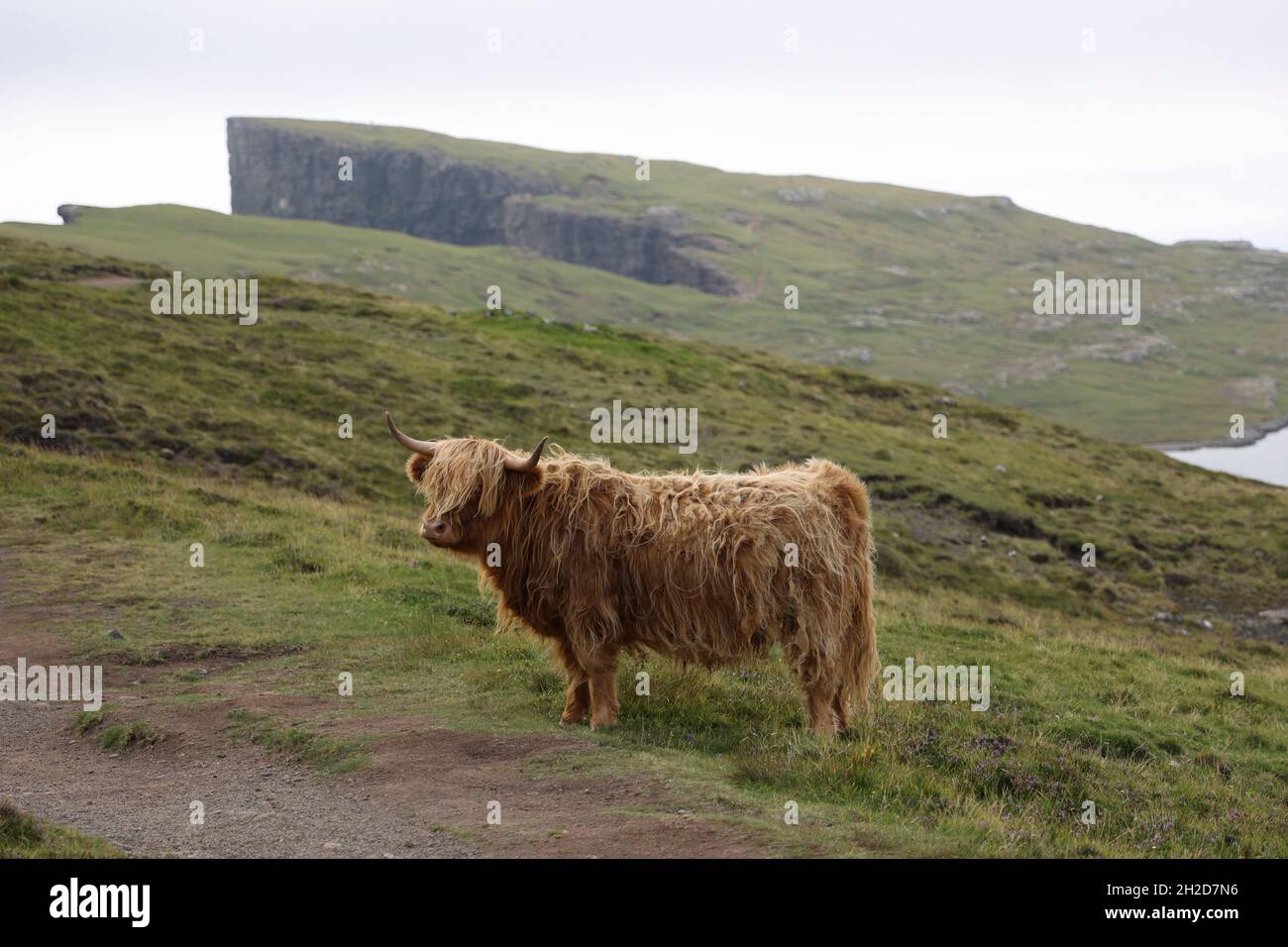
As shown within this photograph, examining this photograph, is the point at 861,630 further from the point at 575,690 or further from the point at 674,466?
the point at 674,466

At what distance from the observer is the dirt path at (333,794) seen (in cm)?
642

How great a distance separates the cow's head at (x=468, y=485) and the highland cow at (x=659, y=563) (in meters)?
0.01

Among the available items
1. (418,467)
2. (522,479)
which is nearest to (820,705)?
(522,479)

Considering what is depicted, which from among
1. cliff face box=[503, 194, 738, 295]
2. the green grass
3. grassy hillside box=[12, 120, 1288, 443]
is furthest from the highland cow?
cliff face box=[503, 194, 738, 295]

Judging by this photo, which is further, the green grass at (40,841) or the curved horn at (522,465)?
the curved horn at (522,465)

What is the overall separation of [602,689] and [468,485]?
1.83 m

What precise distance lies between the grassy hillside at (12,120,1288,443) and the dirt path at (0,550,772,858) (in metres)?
77.3

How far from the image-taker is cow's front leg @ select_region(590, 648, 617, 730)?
8.93 metres


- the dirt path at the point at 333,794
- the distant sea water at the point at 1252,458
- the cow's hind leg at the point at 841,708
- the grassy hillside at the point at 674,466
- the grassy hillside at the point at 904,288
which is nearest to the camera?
the dirt path at the point at 333,794

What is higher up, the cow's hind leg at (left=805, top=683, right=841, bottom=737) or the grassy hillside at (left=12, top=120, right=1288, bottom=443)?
the grassy hillside at (left=12, top=120, right=1288, bottom=443)

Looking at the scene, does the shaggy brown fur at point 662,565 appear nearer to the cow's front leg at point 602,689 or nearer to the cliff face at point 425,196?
the cow's front leg at point 602,689

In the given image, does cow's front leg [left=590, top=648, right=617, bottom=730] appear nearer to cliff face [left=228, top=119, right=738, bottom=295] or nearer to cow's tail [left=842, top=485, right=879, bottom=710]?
cow's tail [left=842, top=485, right=879, bottom=710]

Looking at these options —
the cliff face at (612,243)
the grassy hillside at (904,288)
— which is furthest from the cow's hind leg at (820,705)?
the cliff face at (612,243)

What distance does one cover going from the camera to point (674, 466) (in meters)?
29.7
